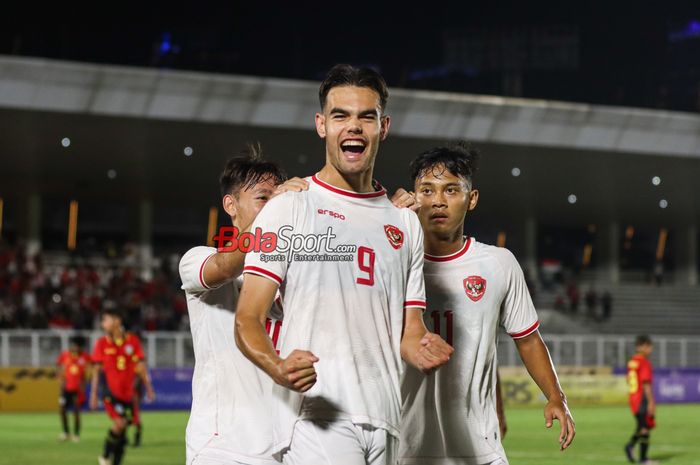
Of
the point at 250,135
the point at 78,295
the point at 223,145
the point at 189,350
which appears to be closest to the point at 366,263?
the point at 189,350

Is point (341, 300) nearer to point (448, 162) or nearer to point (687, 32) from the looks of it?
point (448, 162)

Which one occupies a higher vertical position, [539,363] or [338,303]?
[338,303]

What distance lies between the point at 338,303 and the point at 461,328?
1.59 m

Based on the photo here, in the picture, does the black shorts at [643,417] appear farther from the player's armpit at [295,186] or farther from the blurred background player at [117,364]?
the player's armpit at [295,186]

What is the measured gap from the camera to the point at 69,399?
69.5 ft

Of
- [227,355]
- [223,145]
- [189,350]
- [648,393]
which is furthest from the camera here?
[223,145]

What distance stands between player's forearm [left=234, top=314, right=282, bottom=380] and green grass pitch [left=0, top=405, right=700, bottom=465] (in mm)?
12293

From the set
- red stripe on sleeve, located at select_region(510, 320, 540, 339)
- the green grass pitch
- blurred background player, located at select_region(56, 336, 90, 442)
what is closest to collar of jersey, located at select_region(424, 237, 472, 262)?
red stripe on sleeve, located at select_region(510, 320, 540, 339)

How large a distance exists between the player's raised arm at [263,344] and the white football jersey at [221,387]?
1.46 metres

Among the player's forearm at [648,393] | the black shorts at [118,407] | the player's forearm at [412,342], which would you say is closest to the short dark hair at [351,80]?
the player's forearm at [412,342]

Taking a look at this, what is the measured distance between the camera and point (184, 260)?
627cm

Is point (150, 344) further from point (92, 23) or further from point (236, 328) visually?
point (236, 328)

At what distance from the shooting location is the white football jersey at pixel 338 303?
454 cm

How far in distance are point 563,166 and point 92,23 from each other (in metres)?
17.4
